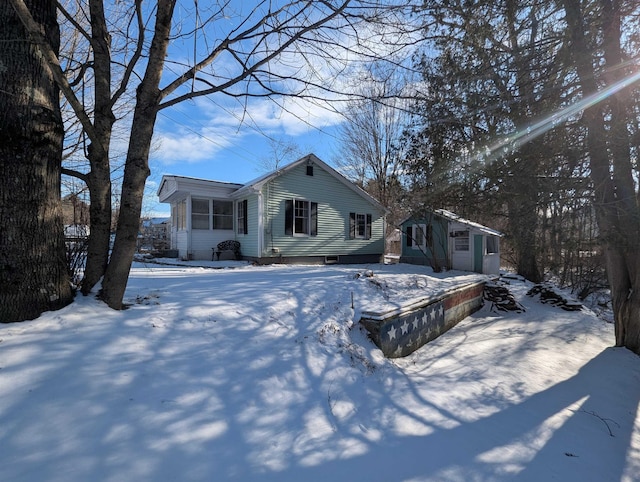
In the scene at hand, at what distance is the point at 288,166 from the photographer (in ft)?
42.8

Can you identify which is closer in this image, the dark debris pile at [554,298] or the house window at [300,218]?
the dark debris pile at [554,298]

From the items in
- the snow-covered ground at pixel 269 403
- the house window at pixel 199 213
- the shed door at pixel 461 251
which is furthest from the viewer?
the shed door at pixel 461 251

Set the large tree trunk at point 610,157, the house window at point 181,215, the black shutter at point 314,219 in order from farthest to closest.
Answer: the black shutter at point 314,219 < the house window at point 181,215 < the large tree trunk at point 610,157

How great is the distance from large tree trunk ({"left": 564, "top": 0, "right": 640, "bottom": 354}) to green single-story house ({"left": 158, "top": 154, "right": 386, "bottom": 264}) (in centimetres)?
930

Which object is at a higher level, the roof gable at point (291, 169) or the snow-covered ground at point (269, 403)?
the roof gable at point (291, 169)

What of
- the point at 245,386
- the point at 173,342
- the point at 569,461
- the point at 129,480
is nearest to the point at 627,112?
the point at 569,461

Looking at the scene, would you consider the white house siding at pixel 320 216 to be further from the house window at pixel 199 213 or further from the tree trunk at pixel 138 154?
the tree trunk at pixel 138 154

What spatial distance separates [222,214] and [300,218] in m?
3.22

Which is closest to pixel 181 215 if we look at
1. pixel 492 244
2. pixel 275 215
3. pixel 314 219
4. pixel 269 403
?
pixel 275 215

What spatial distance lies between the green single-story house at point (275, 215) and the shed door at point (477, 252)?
5543mm

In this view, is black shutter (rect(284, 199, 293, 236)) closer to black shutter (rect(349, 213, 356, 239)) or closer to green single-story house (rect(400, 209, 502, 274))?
black shutter (rect(349, 213, 356, 239))

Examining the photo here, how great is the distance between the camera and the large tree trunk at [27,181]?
273 cm

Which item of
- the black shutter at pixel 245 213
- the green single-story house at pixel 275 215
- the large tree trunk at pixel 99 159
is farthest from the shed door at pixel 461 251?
the large tree trunk at pixel 99 159

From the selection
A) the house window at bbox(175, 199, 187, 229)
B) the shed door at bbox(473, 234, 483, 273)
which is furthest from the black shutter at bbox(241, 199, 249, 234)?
the shed door at bbox(473, 234, 483, 273)
